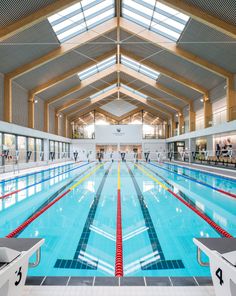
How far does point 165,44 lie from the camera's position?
12.5 meters

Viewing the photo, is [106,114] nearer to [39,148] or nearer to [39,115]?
[39,115]

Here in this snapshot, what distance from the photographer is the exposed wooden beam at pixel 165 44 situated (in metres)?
12.4

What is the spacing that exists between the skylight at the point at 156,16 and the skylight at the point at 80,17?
0.92m

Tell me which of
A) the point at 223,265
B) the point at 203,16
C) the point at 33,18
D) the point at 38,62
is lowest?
the point at 223,265

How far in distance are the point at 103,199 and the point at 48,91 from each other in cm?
1265

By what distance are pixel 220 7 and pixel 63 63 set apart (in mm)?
8545

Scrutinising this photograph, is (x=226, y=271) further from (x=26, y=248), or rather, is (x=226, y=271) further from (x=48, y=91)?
(x=48, y=91)

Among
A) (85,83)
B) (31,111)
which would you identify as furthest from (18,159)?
(85,83)

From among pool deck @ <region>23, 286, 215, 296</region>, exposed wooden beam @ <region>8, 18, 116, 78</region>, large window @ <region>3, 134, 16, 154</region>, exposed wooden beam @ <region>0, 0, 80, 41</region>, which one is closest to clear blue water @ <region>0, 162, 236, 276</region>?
pool deck @ <region>23, 286, 215, 296</region>

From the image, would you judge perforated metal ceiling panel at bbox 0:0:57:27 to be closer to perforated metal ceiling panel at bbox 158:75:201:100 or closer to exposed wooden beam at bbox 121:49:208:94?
exposed wooden beam at bbox 121:49:208:94

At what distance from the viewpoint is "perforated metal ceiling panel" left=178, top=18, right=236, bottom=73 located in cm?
991

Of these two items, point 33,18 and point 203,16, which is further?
point 203,16

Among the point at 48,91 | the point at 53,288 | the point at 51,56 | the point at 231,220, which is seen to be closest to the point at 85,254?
the point at 53,288

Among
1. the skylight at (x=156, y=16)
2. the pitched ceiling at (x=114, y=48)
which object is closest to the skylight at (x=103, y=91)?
the pitched ceiling at (x=114, y=48)
